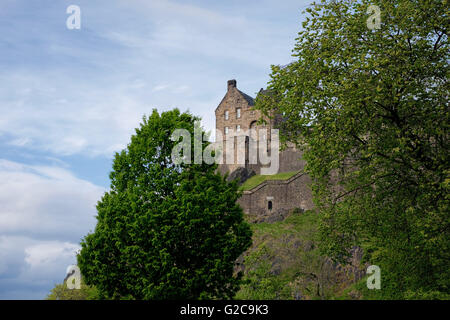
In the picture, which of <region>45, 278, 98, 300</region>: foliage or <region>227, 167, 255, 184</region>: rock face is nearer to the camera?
<region>45, 278, 98, 300</region>: foliage

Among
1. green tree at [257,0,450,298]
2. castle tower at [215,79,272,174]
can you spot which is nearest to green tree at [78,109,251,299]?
green tree at [257,0,450,298]

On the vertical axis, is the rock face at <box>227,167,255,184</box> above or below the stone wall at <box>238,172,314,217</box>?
above

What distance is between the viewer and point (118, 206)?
78.3 ft

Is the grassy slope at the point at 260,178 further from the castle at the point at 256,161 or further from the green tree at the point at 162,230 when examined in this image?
the green tree at the point at 162,230

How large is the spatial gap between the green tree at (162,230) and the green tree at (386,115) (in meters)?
5.55

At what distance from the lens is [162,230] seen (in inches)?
868

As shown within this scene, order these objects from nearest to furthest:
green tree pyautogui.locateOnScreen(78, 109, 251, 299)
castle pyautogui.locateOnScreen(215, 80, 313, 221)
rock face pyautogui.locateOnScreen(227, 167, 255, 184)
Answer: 1. green tree pyautogui.locateOnScreen(78, 109, 251, 299)
2. castle pyautogui.locateOnScreen(215, 80, 313, 221)
3. rock face pyautogui.locateOnScreen(227, 167, 255, 184)

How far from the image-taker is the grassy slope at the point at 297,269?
29.9 metres

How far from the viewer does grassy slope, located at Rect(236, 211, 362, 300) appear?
29.9m

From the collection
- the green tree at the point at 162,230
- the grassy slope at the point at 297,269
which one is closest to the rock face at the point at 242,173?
the grassy slope at the point at 297,269

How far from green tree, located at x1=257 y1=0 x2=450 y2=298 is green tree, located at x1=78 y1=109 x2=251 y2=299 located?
18.2ft

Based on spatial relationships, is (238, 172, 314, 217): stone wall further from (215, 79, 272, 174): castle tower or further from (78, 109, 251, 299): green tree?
(78, 109, 251, 299): green tree
